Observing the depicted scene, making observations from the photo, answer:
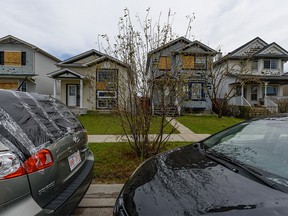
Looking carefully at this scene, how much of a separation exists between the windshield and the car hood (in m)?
0.30

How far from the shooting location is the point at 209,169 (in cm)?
206

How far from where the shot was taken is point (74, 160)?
2.56 m

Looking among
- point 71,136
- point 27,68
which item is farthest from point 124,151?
point 27,68

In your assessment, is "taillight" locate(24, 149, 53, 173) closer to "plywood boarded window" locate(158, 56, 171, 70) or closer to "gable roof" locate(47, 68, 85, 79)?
"plywood boarded window" locate(158, 56, 171, 70)

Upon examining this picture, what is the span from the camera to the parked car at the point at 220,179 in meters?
1.47

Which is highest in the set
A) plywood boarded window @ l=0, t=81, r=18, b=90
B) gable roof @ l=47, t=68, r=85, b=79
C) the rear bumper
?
gable roof @ l=47, t=68, r=85, b=79

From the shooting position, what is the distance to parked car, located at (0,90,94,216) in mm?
1641

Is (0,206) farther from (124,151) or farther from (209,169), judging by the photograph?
(124,151)

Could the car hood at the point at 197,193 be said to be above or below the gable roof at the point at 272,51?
below

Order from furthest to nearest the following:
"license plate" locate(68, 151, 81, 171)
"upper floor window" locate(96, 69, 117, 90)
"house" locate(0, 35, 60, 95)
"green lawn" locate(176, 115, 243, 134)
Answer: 1. "house" locate(0, 35, 60, 95)
2. "green lawn" locate(176, 115, 243, 134)
3. "upper floor window" locate(96, 69, 117, 90)
4. "license plate" locate(68, 151, 81, 171)

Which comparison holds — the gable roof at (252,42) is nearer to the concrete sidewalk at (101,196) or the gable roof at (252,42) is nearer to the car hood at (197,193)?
the concrete sidewalk at (101,196)

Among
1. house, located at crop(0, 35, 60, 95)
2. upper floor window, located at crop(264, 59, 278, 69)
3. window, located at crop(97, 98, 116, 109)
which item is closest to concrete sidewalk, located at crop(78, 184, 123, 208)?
window, located at crop(97, 98, 116, 109)

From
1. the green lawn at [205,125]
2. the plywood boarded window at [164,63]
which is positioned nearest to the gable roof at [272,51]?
the green lawn at [205,125]

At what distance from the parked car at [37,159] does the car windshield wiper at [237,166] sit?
5.63 feet
